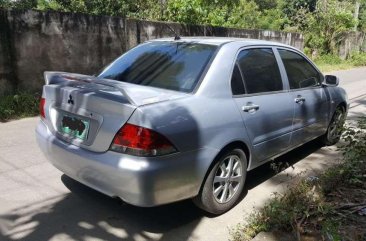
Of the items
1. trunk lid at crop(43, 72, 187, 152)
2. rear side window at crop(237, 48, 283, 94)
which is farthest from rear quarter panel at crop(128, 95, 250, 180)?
rear side window at crop(237, 48, 283, 94)

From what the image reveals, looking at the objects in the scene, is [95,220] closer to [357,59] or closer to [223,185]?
[223,185]

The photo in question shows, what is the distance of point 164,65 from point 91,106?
1.05m

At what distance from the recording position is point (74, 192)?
14.0 ft

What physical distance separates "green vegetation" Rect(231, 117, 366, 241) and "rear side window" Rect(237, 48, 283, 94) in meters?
1.09

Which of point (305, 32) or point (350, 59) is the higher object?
point (305, 32)

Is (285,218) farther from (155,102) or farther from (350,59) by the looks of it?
(350,59)

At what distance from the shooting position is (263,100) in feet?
14.1

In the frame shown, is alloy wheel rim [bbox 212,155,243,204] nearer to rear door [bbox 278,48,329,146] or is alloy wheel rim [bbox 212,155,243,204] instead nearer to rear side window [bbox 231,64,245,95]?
rear side window [bbox 231,64,245,95]

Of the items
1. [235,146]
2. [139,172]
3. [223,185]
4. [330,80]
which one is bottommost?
A: [223,185]

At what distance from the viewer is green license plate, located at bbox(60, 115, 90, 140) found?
Answer: 137 inches

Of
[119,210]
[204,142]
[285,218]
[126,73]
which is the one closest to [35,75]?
[126,73]

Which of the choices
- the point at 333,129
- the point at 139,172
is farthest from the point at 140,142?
the point at 333,129

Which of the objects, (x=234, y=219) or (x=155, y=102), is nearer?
(x=155, y=102)

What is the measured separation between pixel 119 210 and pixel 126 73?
140 cm
